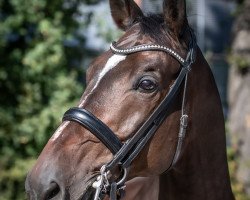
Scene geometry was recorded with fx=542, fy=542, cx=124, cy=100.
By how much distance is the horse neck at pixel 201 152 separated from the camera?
2732 millimetres

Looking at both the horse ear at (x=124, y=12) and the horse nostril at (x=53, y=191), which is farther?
the horse ear at (x=124, y=12)

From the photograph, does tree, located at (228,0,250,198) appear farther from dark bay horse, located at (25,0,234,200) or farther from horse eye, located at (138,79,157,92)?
horse eye, located at (138,79,157,92)

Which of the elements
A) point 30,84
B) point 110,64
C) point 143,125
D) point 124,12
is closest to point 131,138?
point 143,125

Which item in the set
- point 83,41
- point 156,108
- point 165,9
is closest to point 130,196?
point 156,108

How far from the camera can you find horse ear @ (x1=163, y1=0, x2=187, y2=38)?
264 cm

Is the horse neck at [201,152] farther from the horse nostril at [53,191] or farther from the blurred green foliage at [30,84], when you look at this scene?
the blurred green foliage at [30,84]

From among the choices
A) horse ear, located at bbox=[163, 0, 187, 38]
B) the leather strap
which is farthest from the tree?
the leather strap

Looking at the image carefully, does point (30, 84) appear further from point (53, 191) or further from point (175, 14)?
point (53, 191)

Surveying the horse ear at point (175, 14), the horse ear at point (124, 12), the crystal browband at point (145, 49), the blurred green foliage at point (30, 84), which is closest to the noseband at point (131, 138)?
the crystal browband at point (145, 49)

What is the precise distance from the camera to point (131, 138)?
2.45 m

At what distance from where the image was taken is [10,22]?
591 cm

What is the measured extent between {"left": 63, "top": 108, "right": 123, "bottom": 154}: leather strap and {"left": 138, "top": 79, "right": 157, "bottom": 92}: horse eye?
261 millimetres

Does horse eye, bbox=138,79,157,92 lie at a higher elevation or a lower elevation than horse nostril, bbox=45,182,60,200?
higher

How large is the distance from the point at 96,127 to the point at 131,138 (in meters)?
0.19
